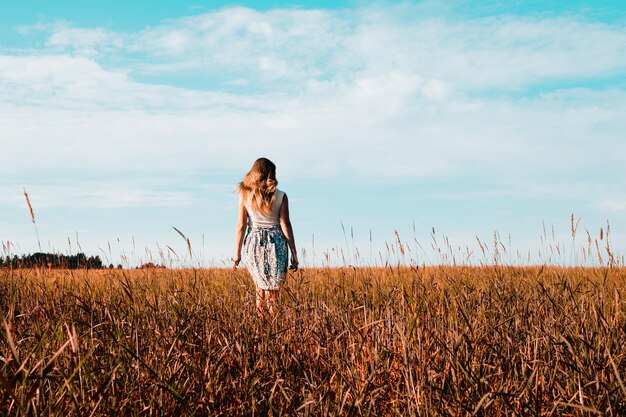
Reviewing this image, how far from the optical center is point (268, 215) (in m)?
6.75

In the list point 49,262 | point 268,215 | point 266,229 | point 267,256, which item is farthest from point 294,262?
point 49,262

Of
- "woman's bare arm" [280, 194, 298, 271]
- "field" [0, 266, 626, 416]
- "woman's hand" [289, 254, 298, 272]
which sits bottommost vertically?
"field" [0, 266, 626, 416]

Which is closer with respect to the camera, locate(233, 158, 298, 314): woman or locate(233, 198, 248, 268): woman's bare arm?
locate(233, 158, 298, 314): woman

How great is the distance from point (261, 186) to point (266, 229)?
1.68 feet

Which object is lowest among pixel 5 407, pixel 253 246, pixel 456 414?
pixel 456 414

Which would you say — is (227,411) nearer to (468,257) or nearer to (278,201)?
(278,201)

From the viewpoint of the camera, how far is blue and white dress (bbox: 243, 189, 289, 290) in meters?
6.62

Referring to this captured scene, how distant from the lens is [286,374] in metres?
3.12

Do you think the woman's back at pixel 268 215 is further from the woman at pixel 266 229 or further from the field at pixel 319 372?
the field at pixel 319 372

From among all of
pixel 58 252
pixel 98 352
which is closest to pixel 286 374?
pixel 98 352

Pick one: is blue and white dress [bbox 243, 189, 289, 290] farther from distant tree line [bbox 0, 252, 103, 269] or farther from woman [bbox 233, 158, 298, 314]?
distant tree line [bbox 0, 252, 103, 269]

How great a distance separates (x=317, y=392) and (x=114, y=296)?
4.81 metres

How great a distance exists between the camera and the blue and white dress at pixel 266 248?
662 cm

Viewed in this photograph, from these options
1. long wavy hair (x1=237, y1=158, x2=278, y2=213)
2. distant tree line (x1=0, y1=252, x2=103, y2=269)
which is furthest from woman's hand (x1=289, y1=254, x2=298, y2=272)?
distant tree line (x1=0, y1=252, x2=103, y2=269)
